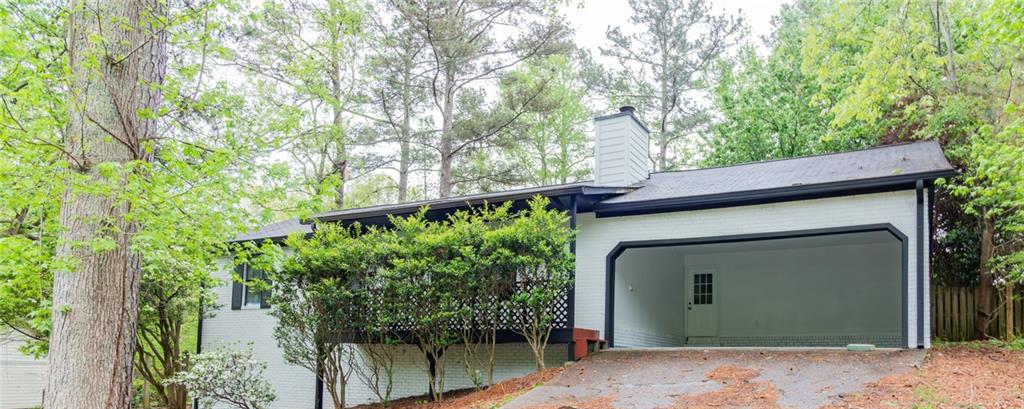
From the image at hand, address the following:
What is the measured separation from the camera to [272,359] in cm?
1355

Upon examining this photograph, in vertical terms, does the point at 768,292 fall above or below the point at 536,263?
below

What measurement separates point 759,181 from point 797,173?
62 centimetres

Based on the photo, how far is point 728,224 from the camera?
10203mm

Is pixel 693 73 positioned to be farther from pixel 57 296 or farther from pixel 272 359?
pixel 57 296

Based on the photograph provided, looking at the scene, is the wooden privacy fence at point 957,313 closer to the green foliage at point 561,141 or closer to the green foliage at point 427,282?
the green foliage at point 427,282

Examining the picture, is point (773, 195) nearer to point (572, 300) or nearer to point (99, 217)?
point (572, 300)

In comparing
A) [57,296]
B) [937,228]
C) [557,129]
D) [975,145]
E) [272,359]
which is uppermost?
[557,129]

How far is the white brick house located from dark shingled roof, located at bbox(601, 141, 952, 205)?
0.12ft

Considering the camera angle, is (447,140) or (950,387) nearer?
(950,387)

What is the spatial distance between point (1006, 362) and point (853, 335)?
436 centimetres

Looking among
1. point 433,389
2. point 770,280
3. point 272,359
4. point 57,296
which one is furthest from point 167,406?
point 770,280

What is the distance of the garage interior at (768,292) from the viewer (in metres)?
12.5

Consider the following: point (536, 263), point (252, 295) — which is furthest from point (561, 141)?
point (536, 263)

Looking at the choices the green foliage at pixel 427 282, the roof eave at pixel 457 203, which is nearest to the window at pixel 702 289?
the green foliage at pixel 427 282
